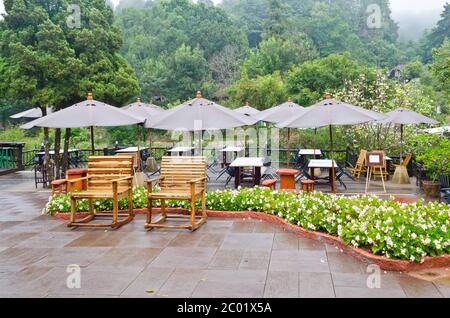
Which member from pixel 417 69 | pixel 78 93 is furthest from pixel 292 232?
pixel 417 69

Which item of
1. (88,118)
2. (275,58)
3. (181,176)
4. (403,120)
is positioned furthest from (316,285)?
(275,58)

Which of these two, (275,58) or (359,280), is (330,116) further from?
(275,58)

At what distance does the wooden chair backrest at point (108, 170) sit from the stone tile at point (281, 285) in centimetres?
332

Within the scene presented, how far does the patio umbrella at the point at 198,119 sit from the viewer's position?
740 cm

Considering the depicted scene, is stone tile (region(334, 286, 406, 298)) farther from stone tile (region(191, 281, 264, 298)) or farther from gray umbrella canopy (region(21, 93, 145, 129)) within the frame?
gray umbrella canopy (region(21, 93, 145, 129))

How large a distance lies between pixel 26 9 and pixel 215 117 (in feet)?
24.8

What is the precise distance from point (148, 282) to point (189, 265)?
59 cm

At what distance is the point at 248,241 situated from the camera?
5516 millimetres

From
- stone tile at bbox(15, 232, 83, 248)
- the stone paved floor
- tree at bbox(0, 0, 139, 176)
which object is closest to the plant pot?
the stone paved floor

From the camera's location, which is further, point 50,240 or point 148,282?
point 50,240

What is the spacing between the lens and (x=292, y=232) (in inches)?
230

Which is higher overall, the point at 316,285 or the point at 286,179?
the point at 286,179

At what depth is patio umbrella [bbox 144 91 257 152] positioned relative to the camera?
7398 mm
